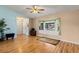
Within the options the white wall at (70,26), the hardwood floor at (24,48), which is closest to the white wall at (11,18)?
the hardwood floor at (24,48)

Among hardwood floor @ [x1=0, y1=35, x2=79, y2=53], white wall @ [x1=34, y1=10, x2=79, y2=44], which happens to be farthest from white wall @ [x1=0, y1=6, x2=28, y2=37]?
white wall @ [x1=34, y1=10, x2=79, y2=44]

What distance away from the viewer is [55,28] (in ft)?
11.3

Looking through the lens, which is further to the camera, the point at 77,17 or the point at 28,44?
the point at 77,17

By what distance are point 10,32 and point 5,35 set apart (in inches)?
6.6

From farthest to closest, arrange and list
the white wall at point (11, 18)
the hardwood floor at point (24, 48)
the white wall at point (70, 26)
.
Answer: the white wall at point (70, 26)
the hardwood floor at point (24, 48)
the white wall at point (11, 18)

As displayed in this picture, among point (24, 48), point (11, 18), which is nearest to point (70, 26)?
point (24, 48)

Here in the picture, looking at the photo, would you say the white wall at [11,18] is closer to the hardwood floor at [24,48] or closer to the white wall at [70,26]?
the hardwood floor at [24,48]

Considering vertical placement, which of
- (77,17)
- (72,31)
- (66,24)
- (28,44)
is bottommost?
(28,44)

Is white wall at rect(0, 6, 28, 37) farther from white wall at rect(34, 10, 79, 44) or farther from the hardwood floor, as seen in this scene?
white wall at rect(34, 10, 79, 44)

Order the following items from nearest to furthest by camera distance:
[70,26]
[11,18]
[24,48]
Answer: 1. [11,18]
2. [24,48]
3. [70,26]

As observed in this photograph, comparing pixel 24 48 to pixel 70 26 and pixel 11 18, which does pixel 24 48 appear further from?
pixel 70 26
